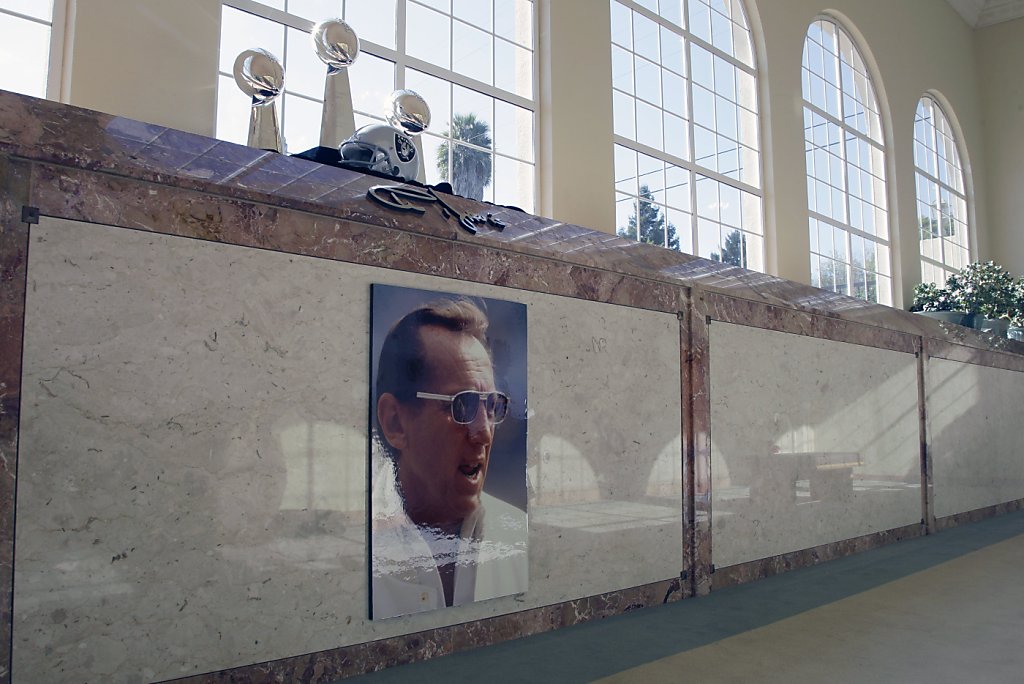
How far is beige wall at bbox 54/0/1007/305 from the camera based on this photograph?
5012mm

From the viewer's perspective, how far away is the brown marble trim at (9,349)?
120 inches

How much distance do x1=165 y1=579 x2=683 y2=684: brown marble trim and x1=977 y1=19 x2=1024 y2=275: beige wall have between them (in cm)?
1423

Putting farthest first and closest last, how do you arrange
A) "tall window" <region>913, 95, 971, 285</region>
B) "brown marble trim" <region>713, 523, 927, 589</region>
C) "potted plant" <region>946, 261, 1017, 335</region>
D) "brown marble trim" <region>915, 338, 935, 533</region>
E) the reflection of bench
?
"tall window" <region>913, 95, 971, 285</region> < "potted plant" <region>946, 261, 1017, 335</region> < "brown marble trim" <region>915, 338, 935, 533</region> < the reflection of bench < "brown marble trim" <region>713, 523, 927, 589</region>

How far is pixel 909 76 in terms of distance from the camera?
14312mm

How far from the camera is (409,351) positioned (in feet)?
14.3

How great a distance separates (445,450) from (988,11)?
17.2m

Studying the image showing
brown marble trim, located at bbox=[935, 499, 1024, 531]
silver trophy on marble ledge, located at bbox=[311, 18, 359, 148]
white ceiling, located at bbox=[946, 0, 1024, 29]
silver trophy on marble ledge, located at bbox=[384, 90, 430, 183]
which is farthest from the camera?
white ceiling, located at bbox=[946, 0, 1024, 29]

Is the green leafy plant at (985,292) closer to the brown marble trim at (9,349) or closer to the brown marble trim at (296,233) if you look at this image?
the brown marble trim at (296,233)

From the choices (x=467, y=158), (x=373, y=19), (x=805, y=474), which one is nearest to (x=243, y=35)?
(x=373, y=19)

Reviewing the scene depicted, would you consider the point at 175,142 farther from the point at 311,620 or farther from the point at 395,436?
the point at 311,620

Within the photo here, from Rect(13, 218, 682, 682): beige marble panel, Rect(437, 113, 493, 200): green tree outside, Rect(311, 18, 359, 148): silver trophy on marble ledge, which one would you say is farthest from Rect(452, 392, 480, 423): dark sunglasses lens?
Rect(437, 113, 493, 200): green tree outside

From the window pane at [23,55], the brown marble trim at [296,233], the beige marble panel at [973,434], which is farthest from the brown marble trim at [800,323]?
the window pane at [23,55]

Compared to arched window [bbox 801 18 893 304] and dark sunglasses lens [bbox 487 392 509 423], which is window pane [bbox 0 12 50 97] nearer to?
dark sunglasses lens [bbox 487 392 509 423]

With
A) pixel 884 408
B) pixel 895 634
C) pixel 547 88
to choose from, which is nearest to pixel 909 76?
pixel 884 408
